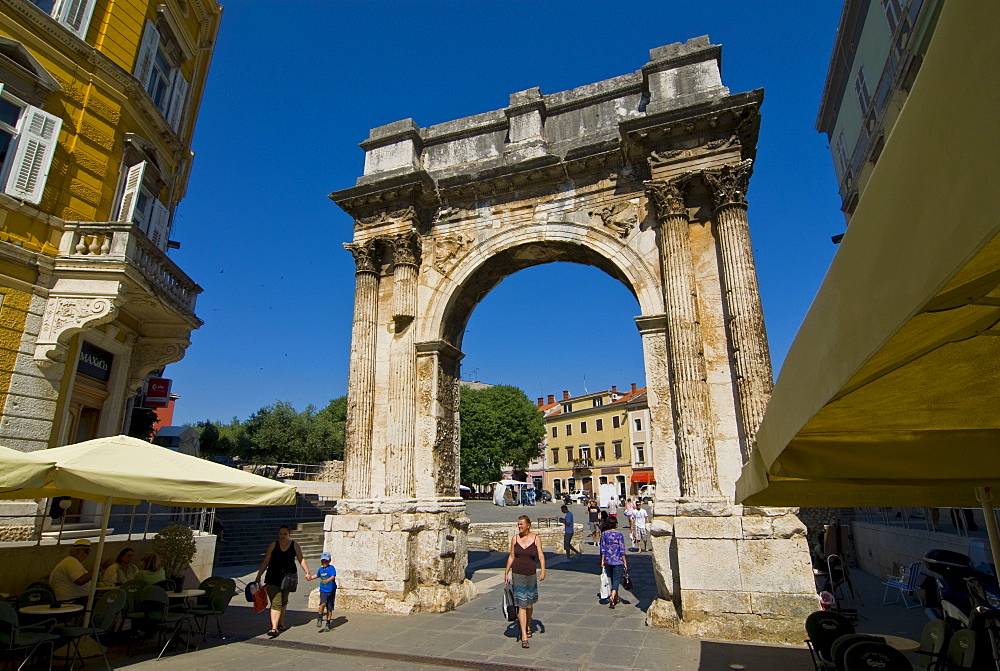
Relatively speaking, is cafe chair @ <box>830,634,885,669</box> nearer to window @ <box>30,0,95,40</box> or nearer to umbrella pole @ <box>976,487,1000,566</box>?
umbrella pole @ <box>976,487,1000,566</box>

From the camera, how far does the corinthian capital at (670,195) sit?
8.51m

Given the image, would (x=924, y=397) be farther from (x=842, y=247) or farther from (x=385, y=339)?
(x=385, y=339)

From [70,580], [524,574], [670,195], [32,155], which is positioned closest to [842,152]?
[670,195]

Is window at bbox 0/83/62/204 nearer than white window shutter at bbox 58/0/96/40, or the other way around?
window at bbox 0/83/62/204

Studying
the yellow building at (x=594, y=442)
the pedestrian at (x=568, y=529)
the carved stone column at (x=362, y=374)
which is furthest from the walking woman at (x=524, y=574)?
the yellow building at (x=594, y=442)

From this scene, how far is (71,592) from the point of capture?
5.94 metres

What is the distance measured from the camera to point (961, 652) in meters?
3.42

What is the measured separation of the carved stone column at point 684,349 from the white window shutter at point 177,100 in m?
10.1

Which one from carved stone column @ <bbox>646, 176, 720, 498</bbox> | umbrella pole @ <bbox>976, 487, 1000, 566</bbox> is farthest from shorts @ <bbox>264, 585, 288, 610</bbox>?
umbrella pole @ <bbox>976, 487, 1000, 566</bbox>

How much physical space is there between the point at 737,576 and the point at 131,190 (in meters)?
11.5

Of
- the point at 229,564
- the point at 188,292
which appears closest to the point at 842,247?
the point at 188,292

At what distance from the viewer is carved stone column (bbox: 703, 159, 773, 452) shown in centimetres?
742

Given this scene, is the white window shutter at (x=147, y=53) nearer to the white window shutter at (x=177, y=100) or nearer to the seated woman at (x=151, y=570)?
the white window shutter at (x=177, y=100)

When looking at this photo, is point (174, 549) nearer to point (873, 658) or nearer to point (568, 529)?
point (873, 658)
